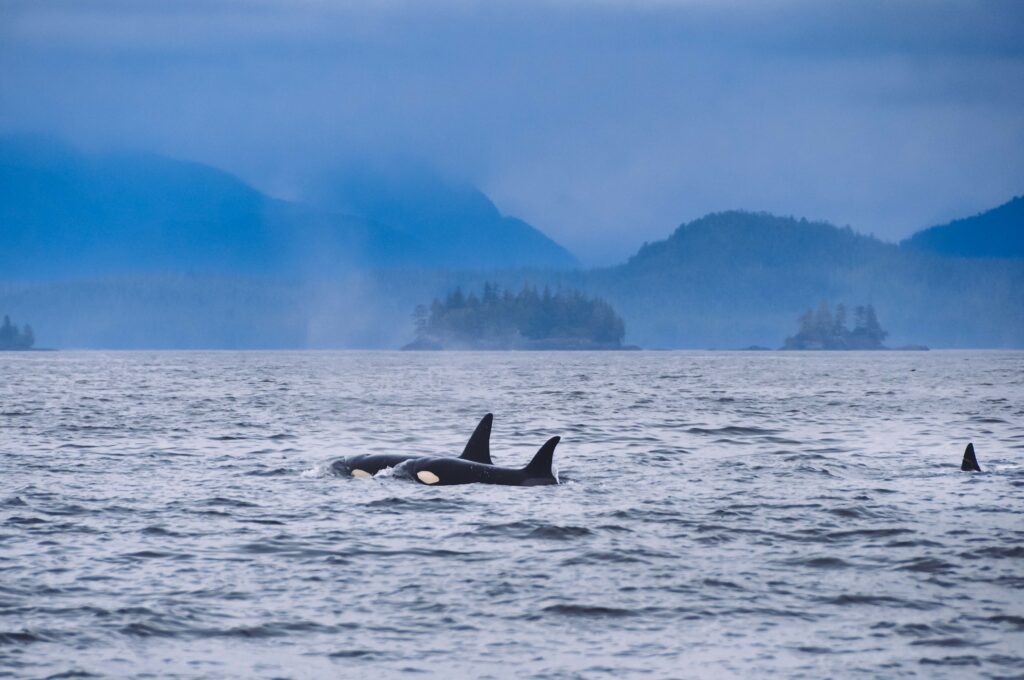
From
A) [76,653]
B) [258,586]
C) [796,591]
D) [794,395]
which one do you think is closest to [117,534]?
[258,586]

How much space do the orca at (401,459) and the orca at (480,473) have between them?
1.93ft

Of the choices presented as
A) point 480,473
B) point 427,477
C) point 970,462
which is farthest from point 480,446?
point 970,462

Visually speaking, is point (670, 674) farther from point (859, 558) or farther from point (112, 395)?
point (112, 395)

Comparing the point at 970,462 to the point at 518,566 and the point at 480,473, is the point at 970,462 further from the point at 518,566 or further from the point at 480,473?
the point at 518,566

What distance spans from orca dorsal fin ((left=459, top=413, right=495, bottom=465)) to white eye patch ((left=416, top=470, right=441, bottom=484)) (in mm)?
1047

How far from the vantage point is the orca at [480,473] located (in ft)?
75.0

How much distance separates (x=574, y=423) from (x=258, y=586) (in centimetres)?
2932

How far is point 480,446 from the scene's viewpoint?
24.0m

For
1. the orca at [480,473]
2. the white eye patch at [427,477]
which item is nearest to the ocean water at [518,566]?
the white eye patch at [427,477]

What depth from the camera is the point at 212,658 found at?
11633 millimetres

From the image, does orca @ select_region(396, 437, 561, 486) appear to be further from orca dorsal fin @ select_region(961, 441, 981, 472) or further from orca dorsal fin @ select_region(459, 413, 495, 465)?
orca dorsal fin @ select_region(961, 441, 981, 472)

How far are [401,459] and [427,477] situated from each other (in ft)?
4.53

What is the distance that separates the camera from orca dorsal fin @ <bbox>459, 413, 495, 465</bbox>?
78.5 feet

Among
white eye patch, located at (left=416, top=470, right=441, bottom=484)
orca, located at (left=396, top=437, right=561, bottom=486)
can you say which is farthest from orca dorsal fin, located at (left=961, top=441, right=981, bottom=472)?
white eye patch, located at (left=416, top=470, right=441, bottom=484)
